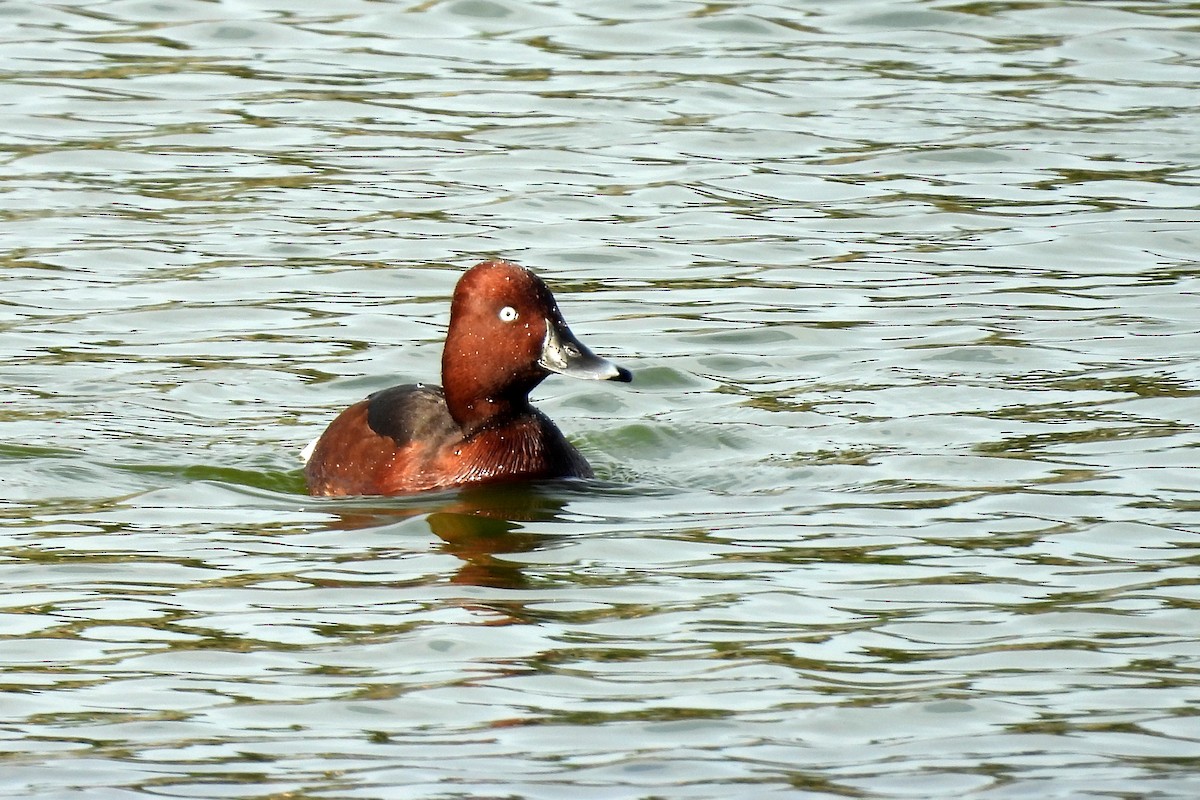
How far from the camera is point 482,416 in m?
9.24

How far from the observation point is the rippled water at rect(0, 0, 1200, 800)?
6281 mm

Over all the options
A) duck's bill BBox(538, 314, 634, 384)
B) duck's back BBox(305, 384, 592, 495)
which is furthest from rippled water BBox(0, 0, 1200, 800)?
duck's bill BBox(538, 314, 634, 384)

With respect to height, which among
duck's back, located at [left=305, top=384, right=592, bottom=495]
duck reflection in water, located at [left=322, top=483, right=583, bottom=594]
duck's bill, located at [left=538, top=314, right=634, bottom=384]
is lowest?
duck reflection in water, located at [left=322, top=483, right=583, bottom=594]

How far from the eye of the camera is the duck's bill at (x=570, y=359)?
893 cm

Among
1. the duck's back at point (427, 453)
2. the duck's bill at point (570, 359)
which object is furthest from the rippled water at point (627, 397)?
the duck's bill at point (570, 359)

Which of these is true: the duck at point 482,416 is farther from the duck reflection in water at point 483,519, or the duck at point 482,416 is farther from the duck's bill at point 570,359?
the duck reflection in water at point 483,519

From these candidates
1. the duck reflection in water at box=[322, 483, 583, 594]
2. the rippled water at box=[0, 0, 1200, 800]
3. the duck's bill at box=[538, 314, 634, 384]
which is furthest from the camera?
the duck's bill at box=[538, 314, 634, 384]

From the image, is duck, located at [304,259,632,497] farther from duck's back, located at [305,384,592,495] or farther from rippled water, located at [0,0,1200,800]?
rippled water, located at [0,0,1200,800]

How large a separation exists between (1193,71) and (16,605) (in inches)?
439

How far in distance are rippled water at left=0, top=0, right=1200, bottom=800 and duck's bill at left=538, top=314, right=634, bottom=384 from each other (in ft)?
1.65

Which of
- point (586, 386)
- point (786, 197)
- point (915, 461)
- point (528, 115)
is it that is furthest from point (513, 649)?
point (528, 115)

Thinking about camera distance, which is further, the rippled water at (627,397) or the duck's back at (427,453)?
the duck's back at (427,453)

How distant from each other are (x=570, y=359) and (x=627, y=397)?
203 centimetres

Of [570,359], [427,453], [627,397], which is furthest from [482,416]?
[627,397]
